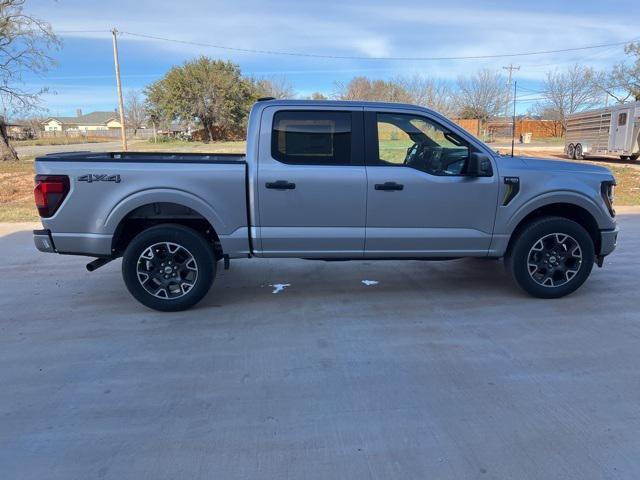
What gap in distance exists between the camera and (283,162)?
4707mm

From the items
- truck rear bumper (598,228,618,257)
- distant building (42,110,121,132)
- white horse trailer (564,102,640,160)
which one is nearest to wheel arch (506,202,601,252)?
truck rear bumper (598,228,618,257)

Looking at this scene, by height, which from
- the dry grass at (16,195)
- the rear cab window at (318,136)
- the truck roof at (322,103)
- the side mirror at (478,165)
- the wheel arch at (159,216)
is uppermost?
the truck roof at (322,103)

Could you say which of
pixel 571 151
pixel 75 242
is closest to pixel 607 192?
pixel 75 242

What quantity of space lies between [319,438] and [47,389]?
76.6 inches

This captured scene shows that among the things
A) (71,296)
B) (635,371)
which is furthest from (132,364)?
(635,371)

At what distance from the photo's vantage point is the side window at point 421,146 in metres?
4.83

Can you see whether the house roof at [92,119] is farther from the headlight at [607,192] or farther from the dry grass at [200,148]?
the headlight at [607,192]

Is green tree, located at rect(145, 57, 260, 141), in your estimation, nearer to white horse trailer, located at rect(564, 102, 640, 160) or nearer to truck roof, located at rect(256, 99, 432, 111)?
white horse trailer, located at rect(564, 102, 640, 160)

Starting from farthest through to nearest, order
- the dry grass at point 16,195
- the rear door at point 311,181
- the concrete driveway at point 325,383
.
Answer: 1. the dry grass at point 16,195
2. the rear door at point 311,181
3. the concrete driveway at point 325,383

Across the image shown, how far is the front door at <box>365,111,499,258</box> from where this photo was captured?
4.77m

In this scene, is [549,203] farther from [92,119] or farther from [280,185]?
[92,119]

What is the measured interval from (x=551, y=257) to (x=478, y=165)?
50.2 inches

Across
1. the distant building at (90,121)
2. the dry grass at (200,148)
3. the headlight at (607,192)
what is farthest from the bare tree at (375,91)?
the distant building at (90,121)

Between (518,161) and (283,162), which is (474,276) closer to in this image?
(518,161)
